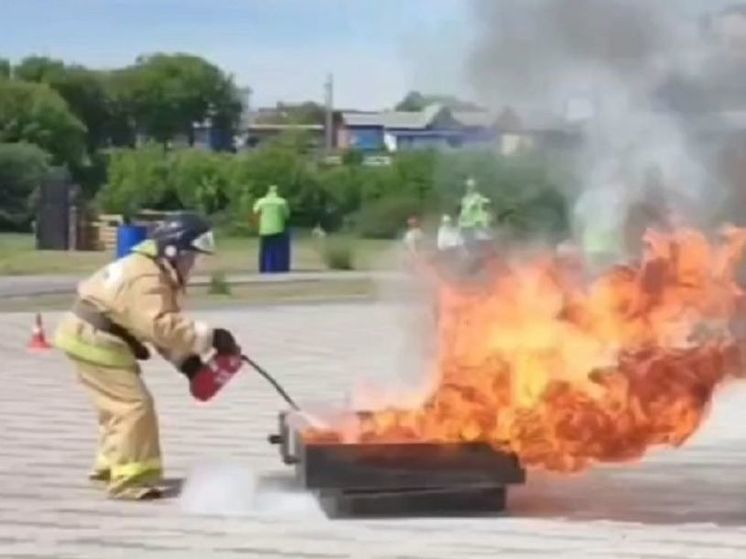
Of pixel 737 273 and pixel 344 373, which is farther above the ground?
pixel 737 273

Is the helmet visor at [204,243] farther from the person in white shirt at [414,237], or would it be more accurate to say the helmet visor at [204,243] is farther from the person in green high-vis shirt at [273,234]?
the person in green high-vis shirt at [273,234]

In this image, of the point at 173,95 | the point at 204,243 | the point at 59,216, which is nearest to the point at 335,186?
the point at 204,243

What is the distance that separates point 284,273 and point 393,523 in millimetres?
21540

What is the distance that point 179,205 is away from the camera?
41.4 meters

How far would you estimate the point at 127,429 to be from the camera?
932 centimetres

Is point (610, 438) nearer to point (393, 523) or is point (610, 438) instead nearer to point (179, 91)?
point (393, 523)

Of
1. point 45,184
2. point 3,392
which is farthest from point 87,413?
point 45,184

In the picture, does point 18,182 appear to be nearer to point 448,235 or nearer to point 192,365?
point 448,235

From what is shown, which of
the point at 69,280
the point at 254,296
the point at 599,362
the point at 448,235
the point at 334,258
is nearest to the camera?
Result: the point at 599,362

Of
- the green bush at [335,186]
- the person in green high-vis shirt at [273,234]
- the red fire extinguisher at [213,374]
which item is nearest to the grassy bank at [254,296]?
the green bush at [335,186]

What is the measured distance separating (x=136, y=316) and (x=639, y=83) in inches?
108

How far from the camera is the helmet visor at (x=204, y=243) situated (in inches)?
366

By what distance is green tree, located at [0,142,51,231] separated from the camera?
47.0m

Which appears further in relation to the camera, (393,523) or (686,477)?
(686,477)
